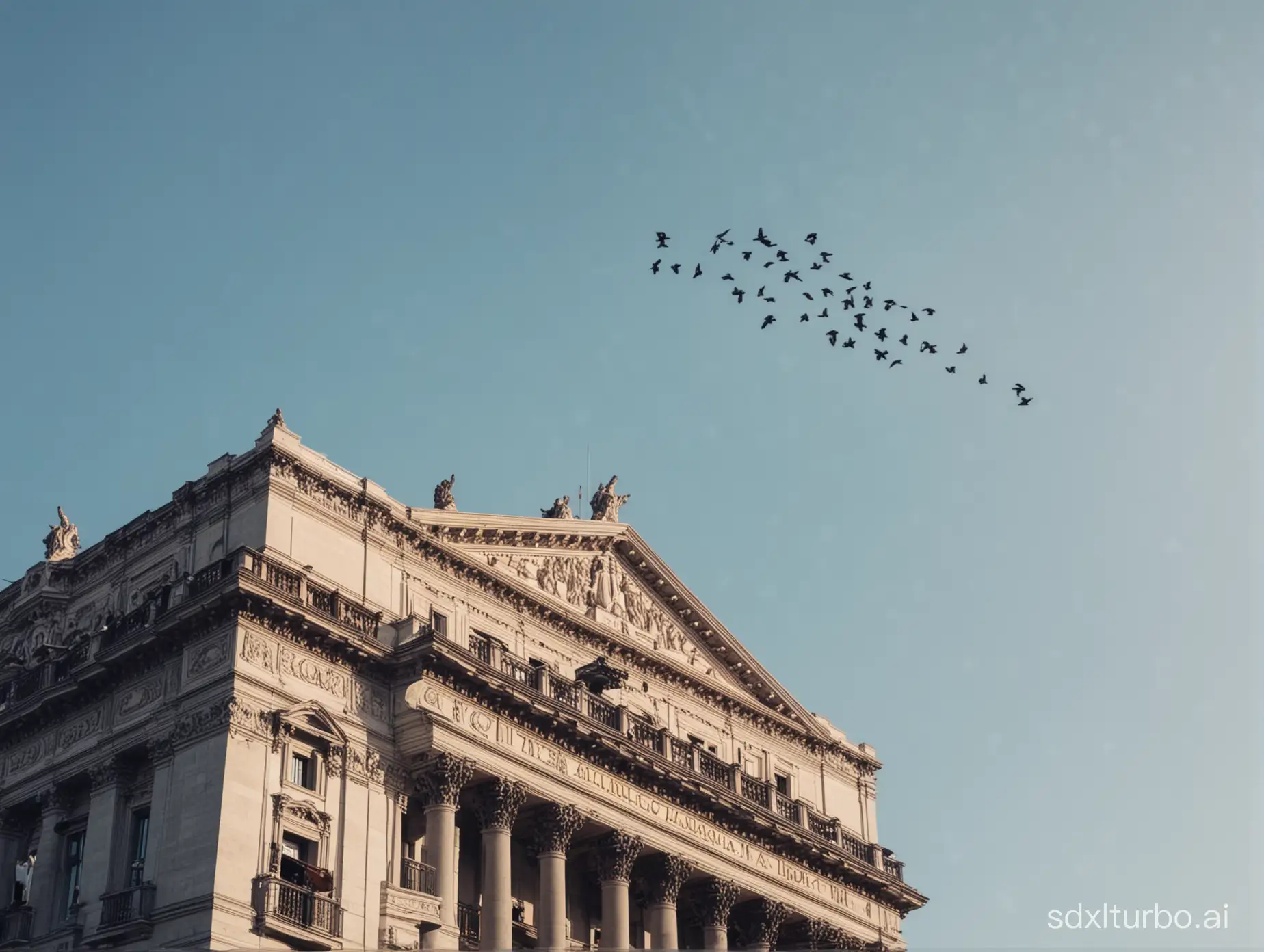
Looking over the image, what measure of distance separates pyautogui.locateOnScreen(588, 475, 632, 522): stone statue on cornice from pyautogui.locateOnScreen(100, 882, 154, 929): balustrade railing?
2306 centimetres

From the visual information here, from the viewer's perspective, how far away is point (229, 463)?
57.7 metres

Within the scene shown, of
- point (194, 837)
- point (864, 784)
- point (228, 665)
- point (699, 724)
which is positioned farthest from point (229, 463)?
point (864, 784)

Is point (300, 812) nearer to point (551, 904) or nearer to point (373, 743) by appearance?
point (373, 743)

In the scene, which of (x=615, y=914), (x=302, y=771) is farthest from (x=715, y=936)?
(x=302, y=771)

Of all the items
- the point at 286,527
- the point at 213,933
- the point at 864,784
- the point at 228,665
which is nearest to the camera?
Result: the point at 213,933

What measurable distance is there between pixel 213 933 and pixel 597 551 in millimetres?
22938

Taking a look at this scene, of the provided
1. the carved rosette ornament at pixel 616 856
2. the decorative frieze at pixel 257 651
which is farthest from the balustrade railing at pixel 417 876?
the carved rosette ornament at pixel 616 856

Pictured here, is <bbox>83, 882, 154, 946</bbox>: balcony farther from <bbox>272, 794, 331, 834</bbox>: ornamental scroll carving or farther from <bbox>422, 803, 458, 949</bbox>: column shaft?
<bbox>422, 803, 458, 949</bbox>: column shaft

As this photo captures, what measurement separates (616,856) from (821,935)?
36.0 feet

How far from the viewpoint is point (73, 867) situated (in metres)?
55.0

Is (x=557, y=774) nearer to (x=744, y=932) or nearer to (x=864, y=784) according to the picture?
(x=744, y=932)

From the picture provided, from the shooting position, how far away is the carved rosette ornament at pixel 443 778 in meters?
54.9

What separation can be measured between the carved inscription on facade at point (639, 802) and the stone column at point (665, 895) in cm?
106

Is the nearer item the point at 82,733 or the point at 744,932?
the point at 82,733
